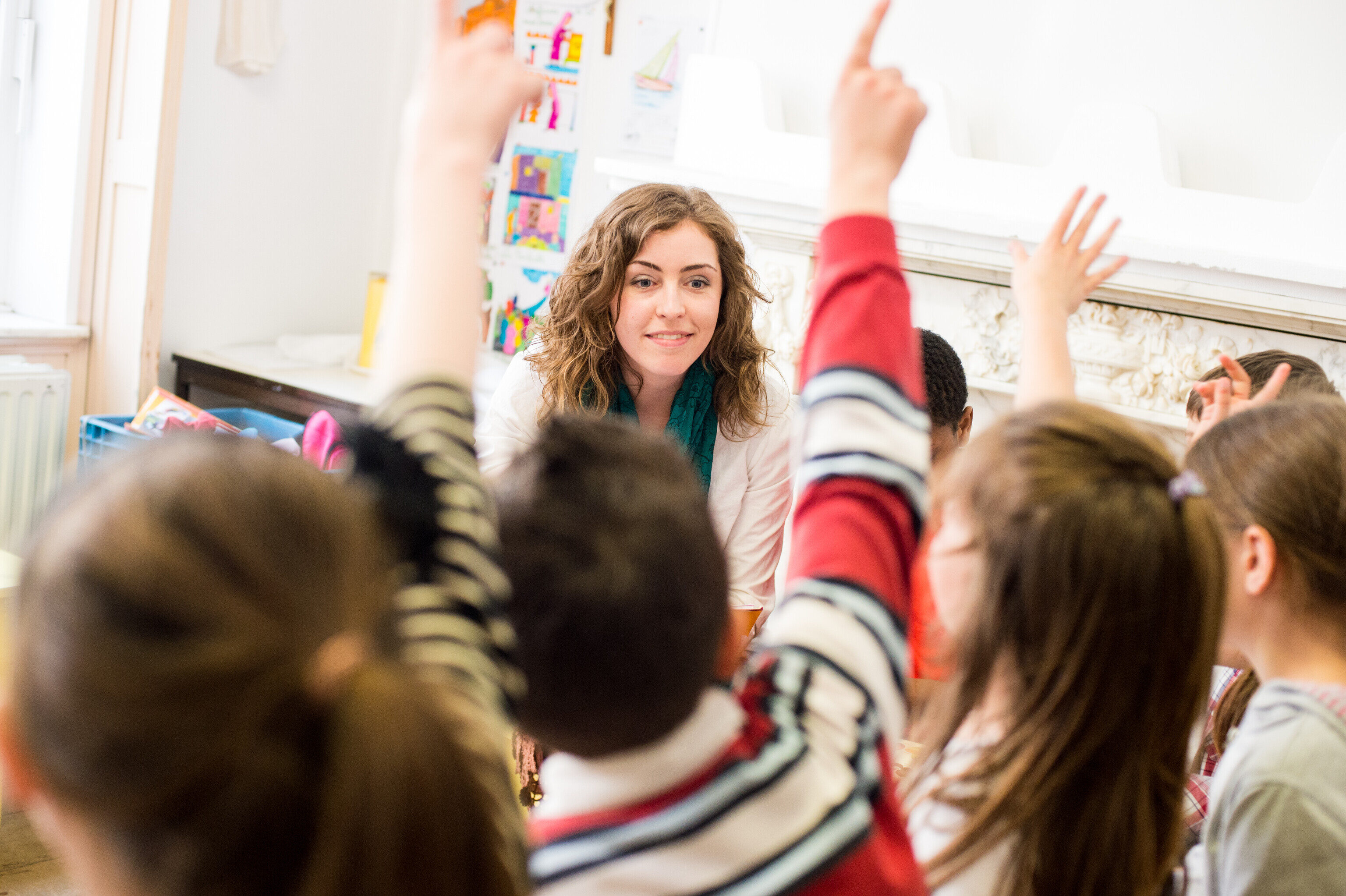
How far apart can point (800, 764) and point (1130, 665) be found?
0.32 meters

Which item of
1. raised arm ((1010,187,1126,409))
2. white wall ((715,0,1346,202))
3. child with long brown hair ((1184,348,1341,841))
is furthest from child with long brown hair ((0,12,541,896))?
white wall ((715,0,1346,202))

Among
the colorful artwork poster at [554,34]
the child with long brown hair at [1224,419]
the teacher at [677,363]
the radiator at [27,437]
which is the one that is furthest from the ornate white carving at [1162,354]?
the radiator at [27,437]

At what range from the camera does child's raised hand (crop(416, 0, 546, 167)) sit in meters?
0.62

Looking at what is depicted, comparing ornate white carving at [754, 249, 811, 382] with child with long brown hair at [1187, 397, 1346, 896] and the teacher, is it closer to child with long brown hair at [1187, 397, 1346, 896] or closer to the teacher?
the teacher

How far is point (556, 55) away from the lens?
3.17 metres

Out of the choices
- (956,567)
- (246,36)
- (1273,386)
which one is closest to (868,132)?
(956,567)

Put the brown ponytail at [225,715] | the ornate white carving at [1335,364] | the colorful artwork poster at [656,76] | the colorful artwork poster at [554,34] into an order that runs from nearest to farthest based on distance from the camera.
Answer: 1. the brown ponytail at [225,715]
2. the ornate white carving at [1335,364]
3. the colorful artwork poster at [656,76]
4. the colorful artwork poster at [554,34]

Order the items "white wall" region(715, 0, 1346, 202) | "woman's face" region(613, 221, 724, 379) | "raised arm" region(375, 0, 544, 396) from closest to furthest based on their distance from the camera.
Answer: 1. "raised arm" region(375, 0, 544, 396)
2. "woman's face" region(613, 221, 724, 379)
3. "white wall" region(715, 0, 1346, 202)

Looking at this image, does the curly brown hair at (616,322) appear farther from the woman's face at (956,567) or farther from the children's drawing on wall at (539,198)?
the children's drawing on wall at (539,198)

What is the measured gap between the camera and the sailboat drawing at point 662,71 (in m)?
3.01

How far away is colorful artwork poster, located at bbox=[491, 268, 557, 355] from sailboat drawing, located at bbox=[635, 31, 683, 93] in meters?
0.63

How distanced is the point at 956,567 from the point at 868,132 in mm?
325

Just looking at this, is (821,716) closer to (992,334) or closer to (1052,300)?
(1052,300)

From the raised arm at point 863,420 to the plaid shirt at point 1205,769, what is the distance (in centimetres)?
73
